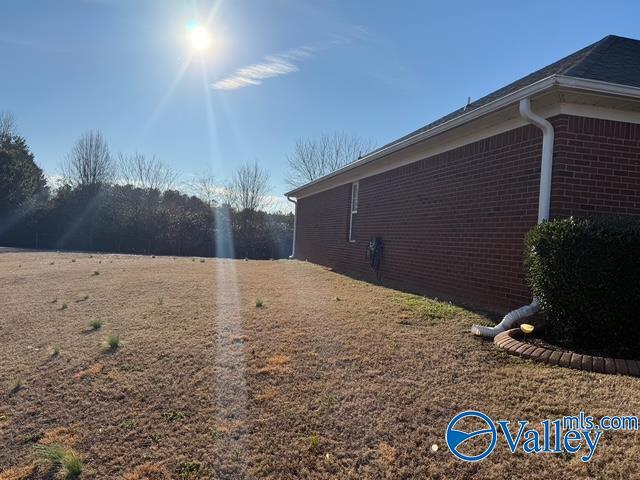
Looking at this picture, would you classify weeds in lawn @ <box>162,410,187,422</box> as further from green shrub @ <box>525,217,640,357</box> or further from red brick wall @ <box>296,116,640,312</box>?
red brick wall @ <box>296,116,640,312</box>

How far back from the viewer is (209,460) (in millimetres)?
2779

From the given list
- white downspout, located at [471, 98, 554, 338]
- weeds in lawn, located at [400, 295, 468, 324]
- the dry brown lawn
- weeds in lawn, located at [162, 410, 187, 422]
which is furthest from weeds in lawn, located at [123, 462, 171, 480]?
white downspout, located at [471, 98, 554, 338]

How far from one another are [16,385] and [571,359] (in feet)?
16.7

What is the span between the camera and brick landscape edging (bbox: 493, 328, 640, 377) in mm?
3332

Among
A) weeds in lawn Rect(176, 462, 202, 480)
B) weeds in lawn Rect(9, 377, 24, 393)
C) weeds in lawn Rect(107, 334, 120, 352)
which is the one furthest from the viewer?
weeds in lawn Rect(107, 334, 120, 352)

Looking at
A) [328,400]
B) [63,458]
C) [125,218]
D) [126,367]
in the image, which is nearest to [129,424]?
[63,458]

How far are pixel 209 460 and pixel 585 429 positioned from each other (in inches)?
89.7

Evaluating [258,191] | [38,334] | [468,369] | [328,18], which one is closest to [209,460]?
[468,369]

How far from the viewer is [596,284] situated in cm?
387

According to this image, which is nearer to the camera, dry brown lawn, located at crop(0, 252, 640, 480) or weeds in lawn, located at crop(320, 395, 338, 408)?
dry brown lawn, located at crop(0, 252, 640, 480)

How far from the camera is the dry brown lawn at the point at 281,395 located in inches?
104

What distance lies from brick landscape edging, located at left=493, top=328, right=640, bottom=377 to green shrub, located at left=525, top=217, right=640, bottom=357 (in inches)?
13.5

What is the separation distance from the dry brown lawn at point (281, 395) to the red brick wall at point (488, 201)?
106cm

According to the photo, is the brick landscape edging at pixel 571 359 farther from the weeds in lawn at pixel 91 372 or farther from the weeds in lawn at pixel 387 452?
the weeds in lawn at pixel 91 372
